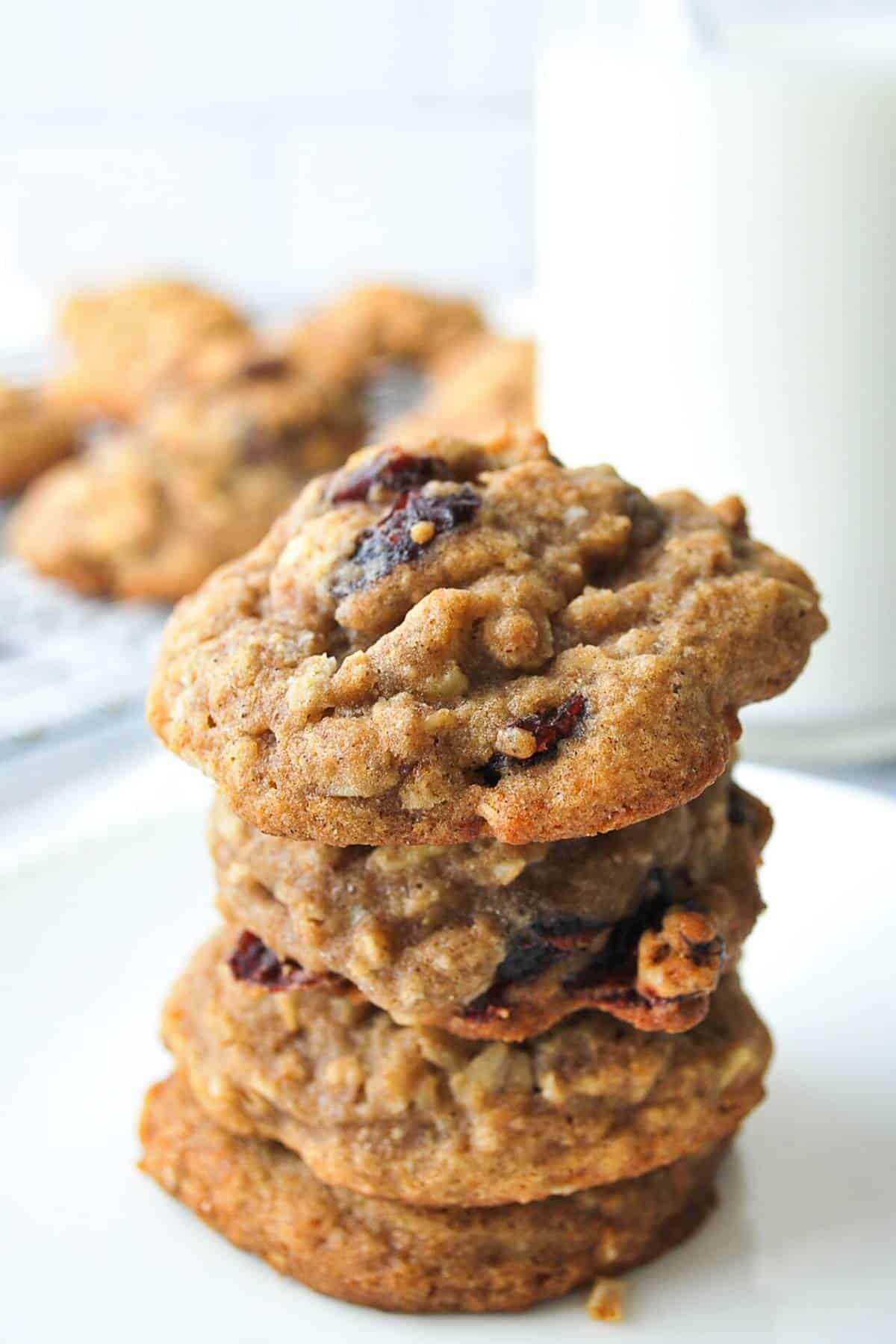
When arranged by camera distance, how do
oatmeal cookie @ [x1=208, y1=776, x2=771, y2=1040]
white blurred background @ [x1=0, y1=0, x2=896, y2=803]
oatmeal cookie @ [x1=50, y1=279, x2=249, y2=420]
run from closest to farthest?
oatmeal cookie @ [x1=208, y1=776, x2=771, y2=1040] < oatmeal cookie @ [x1=50, y1=279, x2=249, y2=420] < white blurred background @ [x1=0, y1=0, x2=896, y2=803]

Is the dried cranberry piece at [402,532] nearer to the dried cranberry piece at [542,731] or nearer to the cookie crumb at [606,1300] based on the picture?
the dried cranberry piece at [542,731]

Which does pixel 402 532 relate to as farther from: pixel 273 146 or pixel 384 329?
pixel 273 146

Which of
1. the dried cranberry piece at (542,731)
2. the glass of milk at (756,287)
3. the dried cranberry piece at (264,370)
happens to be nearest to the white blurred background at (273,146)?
the dried cranberry piece at (264,370)

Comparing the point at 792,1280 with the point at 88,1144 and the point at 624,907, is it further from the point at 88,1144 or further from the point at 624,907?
the point at 88,1144

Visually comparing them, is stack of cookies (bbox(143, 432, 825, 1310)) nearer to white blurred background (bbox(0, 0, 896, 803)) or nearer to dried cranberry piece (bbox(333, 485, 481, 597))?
dried cranberry piece (bbox(333, 485, 481, 597))

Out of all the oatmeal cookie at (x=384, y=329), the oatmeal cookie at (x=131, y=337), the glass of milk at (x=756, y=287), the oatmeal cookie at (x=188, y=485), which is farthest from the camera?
the oatmeal cookie at (x=384, y=329)

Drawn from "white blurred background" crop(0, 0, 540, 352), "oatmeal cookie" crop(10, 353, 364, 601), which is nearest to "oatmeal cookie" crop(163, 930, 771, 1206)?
"oatmeal cookie" crop(10, 353, 364, 601)

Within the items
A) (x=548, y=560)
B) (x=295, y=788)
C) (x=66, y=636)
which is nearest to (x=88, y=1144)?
(x=295, y=788)

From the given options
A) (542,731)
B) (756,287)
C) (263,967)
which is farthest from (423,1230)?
(756,287)
